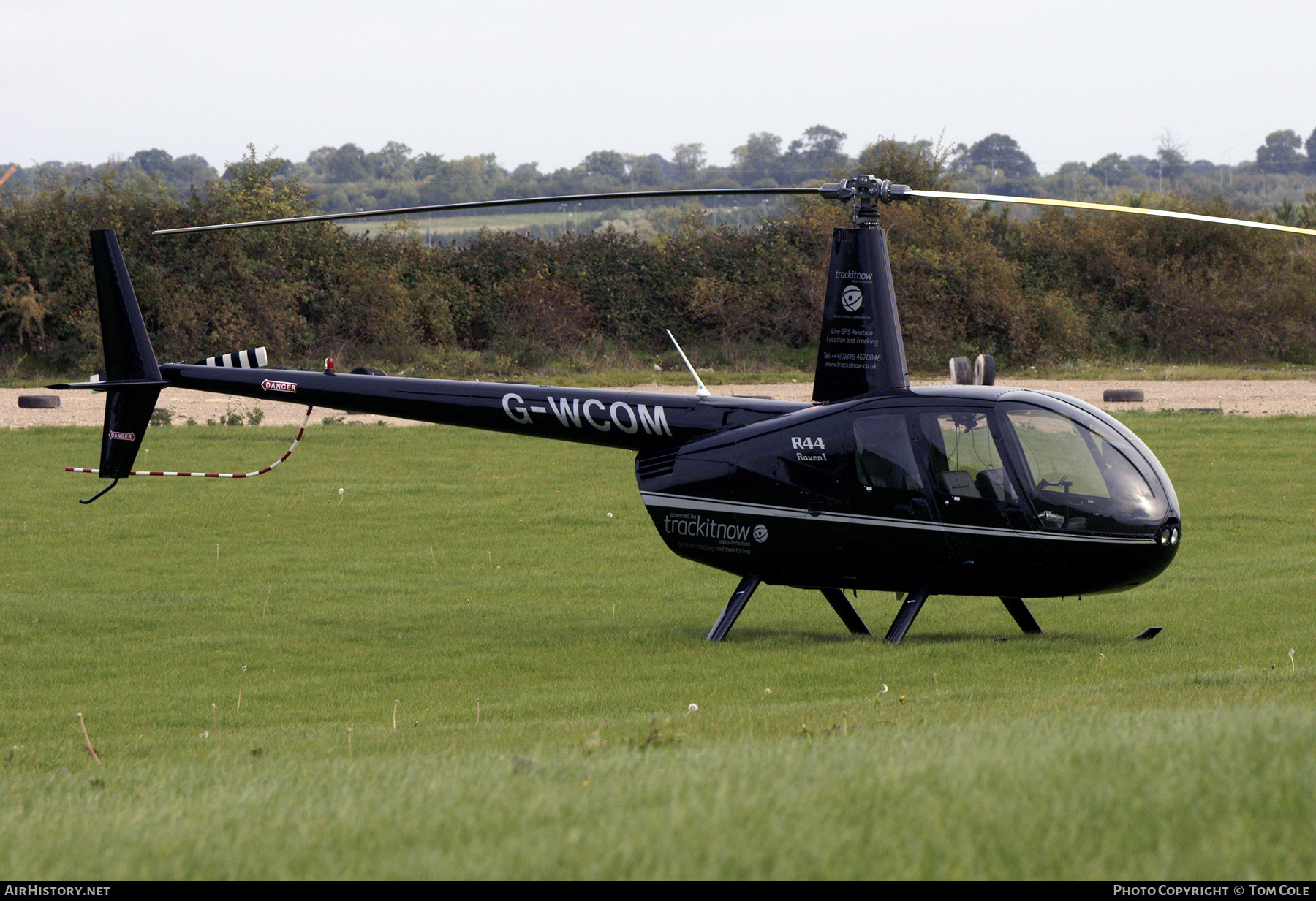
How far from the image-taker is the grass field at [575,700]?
3678 mm

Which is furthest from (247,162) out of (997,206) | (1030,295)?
(997,206)

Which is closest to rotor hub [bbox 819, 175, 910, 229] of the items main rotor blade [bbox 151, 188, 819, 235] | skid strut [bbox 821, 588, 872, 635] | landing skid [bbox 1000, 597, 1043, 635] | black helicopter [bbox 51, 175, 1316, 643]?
black helicopter [bbox 51, 175, 1316, 643]

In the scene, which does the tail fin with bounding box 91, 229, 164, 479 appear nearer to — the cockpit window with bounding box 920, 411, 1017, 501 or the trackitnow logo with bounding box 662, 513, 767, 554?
the trackitnow logo with bounding box 662, 513, 767, 554

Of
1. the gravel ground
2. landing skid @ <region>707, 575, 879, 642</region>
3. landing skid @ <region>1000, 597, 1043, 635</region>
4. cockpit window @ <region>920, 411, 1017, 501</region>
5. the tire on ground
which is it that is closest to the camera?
cockpit window @ <region>920, 411, 1017, 501</region>

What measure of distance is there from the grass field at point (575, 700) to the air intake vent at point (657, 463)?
1.44 meters

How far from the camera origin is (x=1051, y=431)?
975 cm

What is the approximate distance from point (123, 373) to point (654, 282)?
117 feet

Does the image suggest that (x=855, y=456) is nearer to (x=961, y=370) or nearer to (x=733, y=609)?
(x=733, y=609)

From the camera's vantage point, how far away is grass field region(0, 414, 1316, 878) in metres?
3.68

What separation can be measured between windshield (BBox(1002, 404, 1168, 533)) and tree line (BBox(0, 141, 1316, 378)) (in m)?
32.2

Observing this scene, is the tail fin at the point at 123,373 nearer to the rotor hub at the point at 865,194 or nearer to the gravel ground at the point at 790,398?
the rotor hub at the point at 865,194

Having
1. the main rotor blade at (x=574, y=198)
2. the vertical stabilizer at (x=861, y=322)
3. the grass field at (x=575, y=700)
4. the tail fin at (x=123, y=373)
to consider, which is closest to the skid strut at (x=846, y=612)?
the grass field at (x=575, y=700)

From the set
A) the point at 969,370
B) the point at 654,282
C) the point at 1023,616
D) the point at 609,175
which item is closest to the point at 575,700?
the point at 1023,616

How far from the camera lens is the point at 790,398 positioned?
31391 mm
